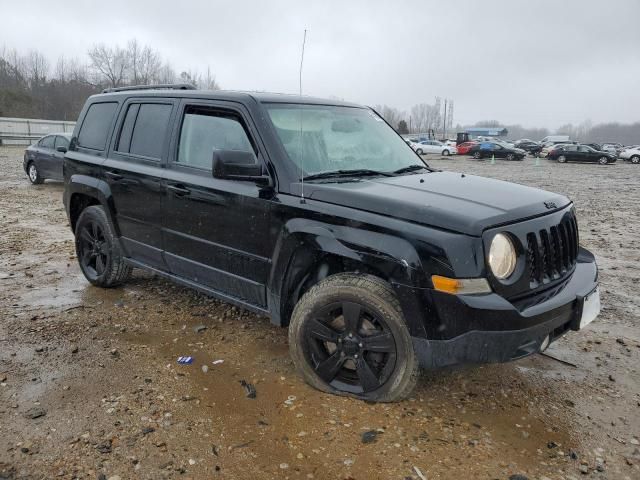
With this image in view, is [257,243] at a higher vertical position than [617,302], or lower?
higher

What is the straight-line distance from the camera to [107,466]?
2617 mm

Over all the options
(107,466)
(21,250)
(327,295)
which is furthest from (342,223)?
(21,250)

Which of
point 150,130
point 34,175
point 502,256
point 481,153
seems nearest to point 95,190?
point 150,130

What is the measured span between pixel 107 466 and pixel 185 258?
1.83m

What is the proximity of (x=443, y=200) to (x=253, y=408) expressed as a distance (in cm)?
172

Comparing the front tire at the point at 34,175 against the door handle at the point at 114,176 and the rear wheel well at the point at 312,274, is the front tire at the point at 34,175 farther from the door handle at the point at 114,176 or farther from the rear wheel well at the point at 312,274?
the rear wheel well at the point at 312,274

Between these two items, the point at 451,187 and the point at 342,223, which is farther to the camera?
the point at 451,187

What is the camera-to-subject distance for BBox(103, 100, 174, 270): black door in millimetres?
4305

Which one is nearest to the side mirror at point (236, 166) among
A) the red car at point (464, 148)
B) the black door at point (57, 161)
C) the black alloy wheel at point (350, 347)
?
the black alloy wheel at point (350, 347)

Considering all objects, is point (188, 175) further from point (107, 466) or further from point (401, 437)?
point (401, 437)

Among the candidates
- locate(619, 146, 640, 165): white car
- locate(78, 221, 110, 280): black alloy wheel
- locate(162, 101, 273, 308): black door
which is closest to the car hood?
locate(162, 101, 273, 308): black door

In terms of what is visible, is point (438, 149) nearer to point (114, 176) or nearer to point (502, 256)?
point (114, 176)

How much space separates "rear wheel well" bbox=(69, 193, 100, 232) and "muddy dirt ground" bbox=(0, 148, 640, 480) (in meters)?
0.98

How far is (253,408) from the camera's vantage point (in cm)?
319
